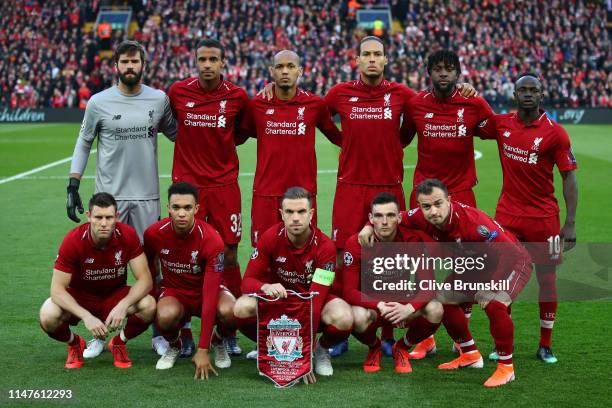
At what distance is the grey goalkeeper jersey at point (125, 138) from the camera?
23.6ft

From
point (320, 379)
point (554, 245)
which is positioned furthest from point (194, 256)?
point (554, 245)

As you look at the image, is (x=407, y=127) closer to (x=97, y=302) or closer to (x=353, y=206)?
(x=353, y=206)

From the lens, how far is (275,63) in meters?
7.26

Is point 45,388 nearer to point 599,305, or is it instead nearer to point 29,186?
point 599,305

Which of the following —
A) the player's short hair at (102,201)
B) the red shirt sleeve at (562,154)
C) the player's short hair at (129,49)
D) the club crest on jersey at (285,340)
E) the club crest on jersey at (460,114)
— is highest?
the player's short hair at (129,49)

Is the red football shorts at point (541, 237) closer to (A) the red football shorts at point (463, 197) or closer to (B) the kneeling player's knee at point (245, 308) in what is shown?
(A) the red football shorts at point (463, 197)

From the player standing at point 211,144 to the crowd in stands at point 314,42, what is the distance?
89.0 feet

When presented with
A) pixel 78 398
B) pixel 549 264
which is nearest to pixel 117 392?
pixel 78 398

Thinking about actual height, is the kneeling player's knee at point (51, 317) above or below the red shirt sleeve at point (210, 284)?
below

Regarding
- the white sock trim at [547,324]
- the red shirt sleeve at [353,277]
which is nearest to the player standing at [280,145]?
the red shirt sleeve at [353,277]

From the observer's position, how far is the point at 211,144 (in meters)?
7.37

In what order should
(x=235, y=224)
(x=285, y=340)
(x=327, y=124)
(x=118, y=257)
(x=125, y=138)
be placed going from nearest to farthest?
(x=285, y=340)
(x=118, y=257)
(x=125, y=138)
(x=235, y=224)
(x=327, y=124)

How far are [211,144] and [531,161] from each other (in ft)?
8.40

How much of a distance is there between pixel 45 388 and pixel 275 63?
3.08 metres
